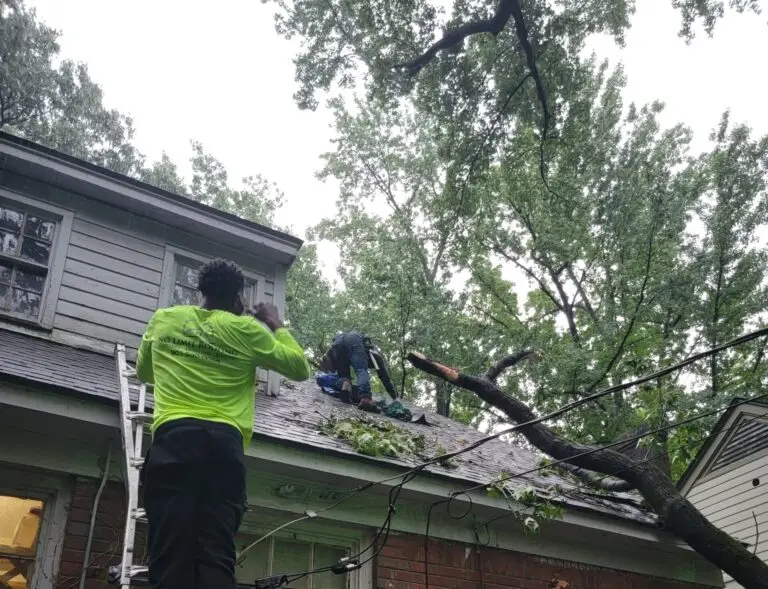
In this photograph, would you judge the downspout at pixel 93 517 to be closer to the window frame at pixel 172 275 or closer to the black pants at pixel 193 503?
the black pants at pixel 193 503

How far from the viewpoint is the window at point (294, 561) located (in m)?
4.77

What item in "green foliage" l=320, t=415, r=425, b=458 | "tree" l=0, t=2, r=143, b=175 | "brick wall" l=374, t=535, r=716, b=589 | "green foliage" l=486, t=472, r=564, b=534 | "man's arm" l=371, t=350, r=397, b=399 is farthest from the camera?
"tree" l=0, t=2, r=143, b=175

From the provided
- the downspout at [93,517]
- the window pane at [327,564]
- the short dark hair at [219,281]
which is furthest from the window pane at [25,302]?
the short dark hair at [219,281]

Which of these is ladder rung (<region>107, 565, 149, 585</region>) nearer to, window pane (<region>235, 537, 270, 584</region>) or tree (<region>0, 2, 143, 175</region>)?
window pane (<region>235, 537, 270, 584</region>)

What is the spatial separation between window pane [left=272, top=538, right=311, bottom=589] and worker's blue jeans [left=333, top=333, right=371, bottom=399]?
362 cm

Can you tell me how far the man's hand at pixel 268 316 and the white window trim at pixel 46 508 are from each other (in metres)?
1.72

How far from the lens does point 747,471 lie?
13.0m

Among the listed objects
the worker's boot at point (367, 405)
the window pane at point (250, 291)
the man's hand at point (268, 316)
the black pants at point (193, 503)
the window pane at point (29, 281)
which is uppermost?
the window pane at point (250, 291)

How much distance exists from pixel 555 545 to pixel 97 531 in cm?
380

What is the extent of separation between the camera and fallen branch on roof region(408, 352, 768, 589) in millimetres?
6348

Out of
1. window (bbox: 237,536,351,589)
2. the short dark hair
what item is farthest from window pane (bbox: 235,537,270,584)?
the short dark hair

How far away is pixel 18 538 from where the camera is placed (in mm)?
4125

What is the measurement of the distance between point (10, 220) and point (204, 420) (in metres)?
4.56

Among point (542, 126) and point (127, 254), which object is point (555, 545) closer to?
point (127, 254)
